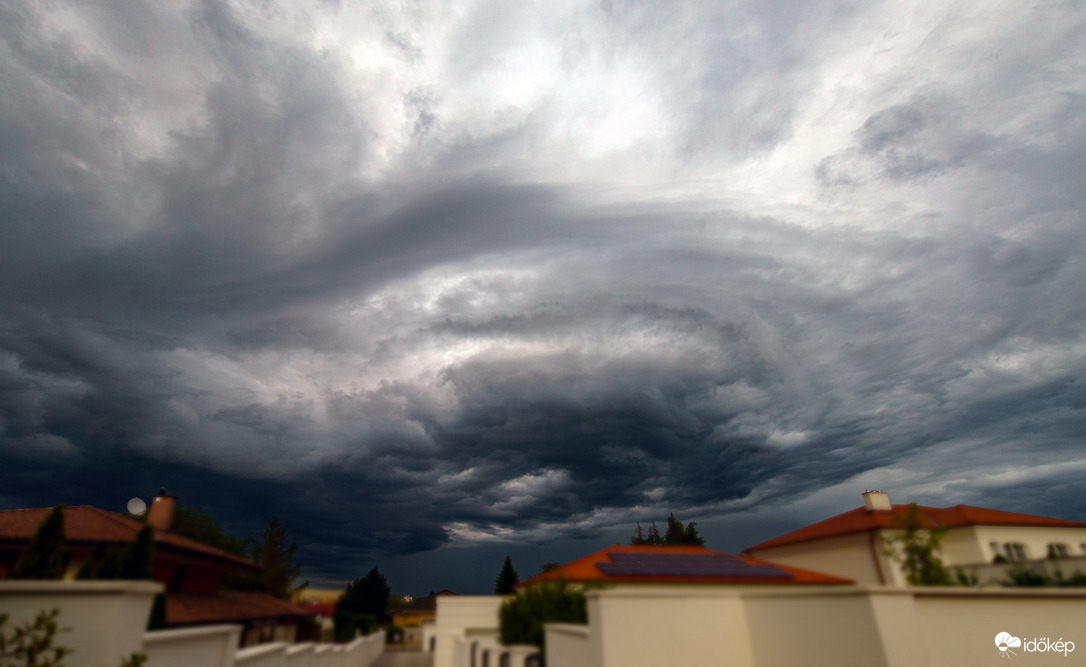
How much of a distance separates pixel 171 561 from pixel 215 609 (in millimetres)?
3275

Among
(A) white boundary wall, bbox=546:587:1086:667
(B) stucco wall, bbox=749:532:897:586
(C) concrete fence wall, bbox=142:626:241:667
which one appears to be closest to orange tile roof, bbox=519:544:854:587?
(B) stucco wall, bbox=749:532:897:586

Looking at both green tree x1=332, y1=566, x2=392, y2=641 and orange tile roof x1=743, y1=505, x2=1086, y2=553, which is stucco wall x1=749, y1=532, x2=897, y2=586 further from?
green tree x1=332, y1=566, x2=392, y2=641

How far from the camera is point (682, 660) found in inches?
488

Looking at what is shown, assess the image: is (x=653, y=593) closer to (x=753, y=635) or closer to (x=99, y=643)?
(x=753, y=635)

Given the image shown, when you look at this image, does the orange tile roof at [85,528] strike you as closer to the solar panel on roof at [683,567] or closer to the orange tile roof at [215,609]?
the orange tile roof at [215,609]

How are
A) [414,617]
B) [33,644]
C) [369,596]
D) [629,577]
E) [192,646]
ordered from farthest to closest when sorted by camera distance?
[414,617] < [369,596] < [629,577] < [192,646] < [33,644]

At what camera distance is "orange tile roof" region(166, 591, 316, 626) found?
69.8ft

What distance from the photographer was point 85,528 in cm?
2242

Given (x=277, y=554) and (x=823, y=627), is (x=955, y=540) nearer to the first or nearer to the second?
(x=823, y=627)

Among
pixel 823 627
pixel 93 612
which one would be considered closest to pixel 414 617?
pixel 823 627

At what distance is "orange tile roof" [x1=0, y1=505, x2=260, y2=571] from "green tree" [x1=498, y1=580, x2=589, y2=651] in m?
15.5

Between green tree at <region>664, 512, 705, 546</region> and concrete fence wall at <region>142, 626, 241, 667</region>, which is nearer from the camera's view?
concrete fence wall at <region>142, 626, 241, 667</region>

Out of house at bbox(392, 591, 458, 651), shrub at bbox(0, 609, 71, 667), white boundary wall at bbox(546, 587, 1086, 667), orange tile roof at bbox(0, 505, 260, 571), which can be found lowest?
house at bbox(392, 591, 458, 651)

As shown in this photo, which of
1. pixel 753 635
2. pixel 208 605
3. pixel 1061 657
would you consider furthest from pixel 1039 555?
pixel 208 605
